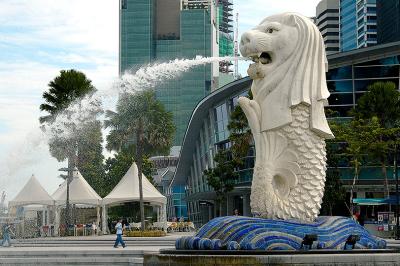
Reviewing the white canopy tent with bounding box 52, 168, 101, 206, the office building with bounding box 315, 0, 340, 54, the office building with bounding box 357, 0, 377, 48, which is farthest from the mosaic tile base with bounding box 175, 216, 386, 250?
the office building with bounding box 315, 0, 340, 54

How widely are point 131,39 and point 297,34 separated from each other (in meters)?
153

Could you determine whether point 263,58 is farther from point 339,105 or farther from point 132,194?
point 339,105

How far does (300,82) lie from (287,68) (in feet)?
1.79

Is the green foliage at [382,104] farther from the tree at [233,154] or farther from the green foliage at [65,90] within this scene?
the green foliage at [65,90]

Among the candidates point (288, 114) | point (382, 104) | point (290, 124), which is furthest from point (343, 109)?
point (288, 114)

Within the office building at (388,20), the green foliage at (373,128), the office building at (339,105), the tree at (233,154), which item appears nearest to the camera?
the green foliage at (373,128)

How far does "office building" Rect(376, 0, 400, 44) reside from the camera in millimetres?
150250

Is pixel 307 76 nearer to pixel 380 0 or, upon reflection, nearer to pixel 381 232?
pixel 381 232

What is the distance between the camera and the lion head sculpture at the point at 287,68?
21.7 m

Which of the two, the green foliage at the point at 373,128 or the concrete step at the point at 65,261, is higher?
the green foliage at the point at 373,128

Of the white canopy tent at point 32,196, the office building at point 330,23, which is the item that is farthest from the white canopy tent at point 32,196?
the office building at point 330,23

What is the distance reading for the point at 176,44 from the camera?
16800 centimetres

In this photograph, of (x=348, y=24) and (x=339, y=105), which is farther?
(x=348, y=24)

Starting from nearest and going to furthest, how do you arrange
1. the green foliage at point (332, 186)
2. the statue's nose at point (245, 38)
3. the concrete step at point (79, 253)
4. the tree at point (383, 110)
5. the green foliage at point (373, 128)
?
the statue's nose at point (245, 38) → the concrete step at point (79, 253) → the green foliage at point (373, 128) → the green foliage at point (332, 186) → the tree at point (383, 110)
